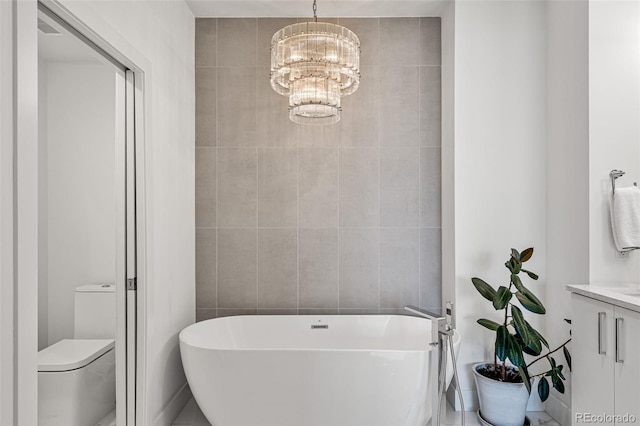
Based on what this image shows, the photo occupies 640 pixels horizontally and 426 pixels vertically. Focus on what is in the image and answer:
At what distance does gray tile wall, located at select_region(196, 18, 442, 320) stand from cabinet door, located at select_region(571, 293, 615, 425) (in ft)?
3.37

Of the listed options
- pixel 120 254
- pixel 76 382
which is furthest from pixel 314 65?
pixel 76 382

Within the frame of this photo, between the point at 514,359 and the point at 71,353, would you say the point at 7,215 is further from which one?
the point at 514,359

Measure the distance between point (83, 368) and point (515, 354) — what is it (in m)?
2.16

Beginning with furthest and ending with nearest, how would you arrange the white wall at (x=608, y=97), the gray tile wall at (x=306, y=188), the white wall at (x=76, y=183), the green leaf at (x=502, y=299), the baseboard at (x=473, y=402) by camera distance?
the gray tile wall at (x=306, y=188), the baseboard at (x=473, y=402), the green leaf at (x=502, y=299), the white wall at (x=608, y=97), the white wall at (x=76, y=183)

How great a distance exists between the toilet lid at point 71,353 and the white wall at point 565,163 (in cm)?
250

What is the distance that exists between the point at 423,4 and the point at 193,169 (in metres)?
1.92

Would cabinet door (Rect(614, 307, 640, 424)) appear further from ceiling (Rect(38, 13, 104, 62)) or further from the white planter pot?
ceiling (Rect(38, 13, 104, 62))

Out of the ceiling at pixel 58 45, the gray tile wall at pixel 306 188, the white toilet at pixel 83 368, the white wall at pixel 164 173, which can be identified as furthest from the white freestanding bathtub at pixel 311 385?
the ceiling at pixel 58 45

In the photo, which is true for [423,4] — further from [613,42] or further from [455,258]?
[455,258]

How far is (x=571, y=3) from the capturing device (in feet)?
7.69

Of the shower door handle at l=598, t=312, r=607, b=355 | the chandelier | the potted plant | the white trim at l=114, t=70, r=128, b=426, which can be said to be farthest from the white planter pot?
the white trim at l=114, t=70, r=128, b=426

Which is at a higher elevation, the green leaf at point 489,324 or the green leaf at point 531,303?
the green leaf at point 531,303

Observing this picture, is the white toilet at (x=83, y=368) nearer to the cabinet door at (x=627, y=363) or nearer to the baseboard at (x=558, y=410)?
the cabinet door at (x=627, y=363)

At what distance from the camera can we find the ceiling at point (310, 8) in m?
2.72
